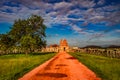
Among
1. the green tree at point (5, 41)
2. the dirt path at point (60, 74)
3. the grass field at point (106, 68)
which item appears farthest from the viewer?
the green tree at point (5, 41)

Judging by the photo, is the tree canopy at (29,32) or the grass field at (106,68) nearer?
the grass field at (106,68)

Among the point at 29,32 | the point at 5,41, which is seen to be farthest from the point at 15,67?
the point at 5,41

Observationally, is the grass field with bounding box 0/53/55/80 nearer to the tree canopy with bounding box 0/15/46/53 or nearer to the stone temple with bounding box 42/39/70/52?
the tree canopy with bounding box 0/15/46/53

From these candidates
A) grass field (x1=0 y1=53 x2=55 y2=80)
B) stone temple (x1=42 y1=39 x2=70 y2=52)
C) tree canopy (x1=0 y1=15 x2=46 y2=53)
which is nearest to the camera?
grass field (x1=0 y1=53 x2=55 y2=80)

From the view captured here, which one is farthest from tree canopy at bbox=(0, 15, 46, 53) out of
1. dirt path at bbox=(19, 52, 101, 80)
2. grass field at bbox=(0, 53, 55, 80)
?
dirt path at bbox=(19, 52, 101, 80)

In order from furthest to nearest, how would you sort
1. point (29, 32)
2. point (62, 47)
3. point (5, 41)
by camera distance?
point (62, 47), point (5, 41), point (29, 32)

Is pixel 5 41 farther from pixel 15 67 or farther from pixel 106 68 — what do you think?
pixel 106 68

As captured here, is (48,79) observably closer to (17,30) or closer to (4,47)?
(17,30)

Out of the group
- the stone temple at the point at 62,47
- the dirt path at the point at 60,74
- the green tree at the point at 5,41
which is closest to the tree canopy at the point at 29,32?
the green tree at the point at 5,41

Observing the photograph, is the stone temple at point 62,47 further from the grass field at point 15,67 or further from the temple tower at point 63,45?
the grass field at point 15,67

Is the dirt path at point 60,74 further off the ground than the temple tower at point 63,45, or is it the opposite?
the temple tower at point 63,45

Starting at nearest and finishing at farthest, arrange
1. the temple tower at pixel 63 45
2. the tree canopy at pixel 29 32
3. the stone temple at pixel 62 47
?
the tree canopy at pixel 29 32, the stone temple at pixel 62 47, the temple tower at pixel 63 45

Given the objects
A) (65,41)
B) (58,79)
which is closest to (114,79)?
(58,79)

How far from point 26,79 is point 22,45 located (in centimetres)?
4691
